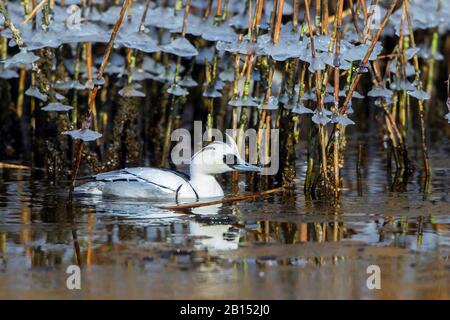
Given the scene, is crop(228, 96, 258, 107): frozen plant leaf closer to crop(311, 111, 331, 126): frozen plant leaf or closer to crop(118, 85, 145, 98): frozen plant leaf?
crop(311, 111, 331, 126): frozen plant leaf

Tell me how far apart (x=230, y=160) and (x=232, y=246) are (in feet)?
6.31

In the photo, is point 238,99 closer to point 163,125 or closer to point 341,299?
point 163,125

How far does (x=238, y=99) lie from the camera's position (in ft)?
27.2

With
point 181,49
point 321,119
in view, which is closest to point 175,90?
point 181,49

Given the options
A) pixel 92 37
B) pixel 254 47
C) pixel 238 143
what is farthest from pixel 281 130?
pixel 92 37

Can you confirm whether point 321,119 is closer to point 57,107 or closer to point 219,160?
point 219,160

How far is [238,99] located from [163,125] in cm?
201

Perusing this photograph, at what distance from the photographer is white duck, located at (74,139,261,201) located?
26.2 feet

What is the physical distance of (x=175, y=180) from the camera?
805 centimetres

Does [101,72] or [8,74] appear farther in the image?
[8,74]

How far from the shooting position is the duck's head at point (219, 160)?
8.20 meters

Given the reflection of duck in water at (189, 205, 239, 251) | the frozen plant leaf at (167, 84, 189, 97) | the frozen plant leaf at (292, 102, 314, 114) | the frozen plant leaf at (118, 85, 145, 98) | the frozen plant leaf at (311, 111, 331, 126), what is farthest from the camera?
the frozen plant leaf at (118, 85, 145, 98)

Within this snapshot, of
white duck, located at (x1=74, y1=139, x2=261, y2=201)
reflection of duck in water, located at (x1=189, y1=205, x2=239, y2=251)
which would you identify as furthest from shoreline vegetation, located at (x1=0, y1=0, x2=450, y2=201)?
reflection of duck in water, located at (x1=189, y1=205, x2=239, y2=251)

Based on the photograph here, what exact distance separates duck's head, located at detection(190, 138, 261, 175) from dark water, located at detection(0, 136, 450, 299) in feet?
1.51
